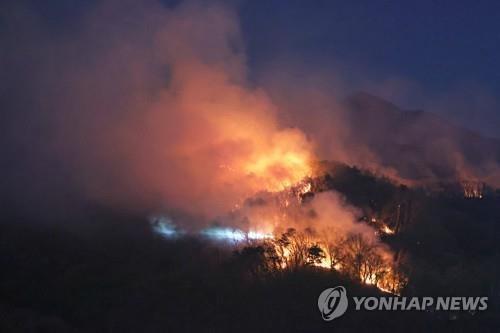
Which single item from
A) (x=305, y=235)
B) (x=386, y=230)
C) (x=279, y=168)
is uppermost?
(x=279, y=168)

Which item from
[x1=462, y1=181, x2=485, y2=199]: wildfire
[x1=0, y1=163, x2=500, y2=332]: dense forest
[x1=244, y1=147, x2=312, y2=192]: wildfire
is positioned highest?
[x1=462, y1=181, x2=485, y2=199]: wildfire

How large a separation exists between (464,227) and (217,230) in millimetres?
19182

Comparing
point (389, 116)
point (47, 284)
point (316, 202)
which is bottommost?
point (47, 284)

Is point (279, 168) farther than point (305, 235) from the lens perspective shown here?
Yes

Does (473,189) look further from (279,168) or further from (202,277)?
(202,277)

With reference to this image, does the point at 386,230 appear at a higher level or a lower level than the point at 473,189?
lower

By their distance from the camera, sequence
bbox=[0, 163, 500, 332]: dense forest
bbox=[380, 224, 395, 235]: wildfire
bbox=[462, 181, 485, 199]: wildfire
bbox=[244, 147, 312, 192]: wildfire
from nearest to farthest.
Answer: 1. bbox=[0, 163, 500, 332]: dense forest
2. bbox=[380, 224, 395, 235]: wildfire
3. bbox=[244, 147, 312, 192]: wildfire
4. bbox=[462, 181, 485, 199]: wildfire

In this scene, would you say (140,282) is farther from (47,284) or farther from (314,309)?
(314,309)

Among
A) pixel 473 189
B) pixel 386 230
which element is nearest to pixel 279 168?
pixel 386 230

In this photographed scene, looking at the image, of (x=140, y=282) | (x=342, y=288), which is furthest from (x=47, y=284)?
(x=342, y=288)

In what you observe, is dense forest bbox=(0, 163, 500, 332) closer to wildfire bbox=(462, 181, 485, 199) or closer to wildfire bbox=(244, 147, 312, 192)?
wildfire bbox=(244, 147, 312, 192)

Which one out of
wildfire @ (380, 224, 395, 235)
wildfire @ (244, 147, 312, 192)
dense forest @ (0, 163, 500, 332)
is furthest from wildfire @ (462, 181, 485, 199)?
wildfire @ (380, 224, 395, 235)

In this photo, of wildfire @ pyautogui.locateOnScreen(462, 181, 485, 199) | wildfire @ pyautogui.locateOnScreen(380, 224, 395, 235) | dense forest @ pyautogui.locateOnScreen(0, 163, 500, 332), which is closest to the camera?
dense forest @ pyautogui.locateOnScreen(0, 163, 500, 332)

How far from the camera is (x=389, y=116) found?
96688 millimetres
